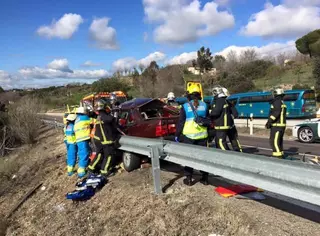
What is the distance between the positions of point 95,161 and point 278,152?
4.05 meters

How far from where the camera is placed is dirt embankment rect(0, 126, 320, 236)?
→ 3.81 m

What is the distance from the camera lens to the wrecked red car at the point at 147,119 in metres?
7.37

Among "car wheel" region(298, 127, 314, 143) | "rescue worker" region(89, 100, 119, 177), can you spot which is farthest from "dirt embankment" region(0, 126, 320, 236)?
"car wheel" region(298, 127, 314, 143)

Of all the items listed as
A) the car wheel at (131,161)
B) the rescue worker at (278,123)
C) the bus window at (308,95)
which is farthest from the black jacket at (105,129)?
the bus window at (308,95)

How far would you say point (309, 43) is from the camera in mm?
44438

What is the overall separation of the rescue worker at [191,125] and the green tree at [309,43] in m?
40.7

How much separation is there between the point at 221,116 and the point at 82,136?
136 inches

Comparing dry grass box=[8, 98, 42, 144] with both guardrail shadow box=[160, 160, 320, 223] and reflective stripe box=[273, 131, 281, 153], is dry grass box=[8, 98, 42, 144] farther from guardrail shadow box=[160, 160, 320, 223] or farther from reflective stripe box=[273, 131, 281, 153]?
reflective stripe box=[273, 131, 281, 153]

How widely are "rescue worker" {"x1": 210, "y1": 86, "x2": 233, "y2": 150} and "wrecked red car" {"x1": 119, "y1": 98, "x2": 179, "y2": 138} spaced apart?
1.08 metres

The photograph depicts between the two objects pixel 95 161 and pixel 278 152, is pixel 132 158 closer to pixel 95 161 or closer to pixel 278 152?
pixel 95 161

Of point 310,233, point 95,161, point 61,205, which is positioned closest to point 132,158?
point 95,161

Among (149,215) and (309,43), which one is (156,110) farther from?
(309,43)

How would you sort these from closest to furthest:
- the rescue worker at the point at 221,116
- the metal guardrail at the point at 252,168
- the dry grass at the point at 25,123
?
1. the metal guardrail at the point at 252,168
2. the rescue worker at the point at 221,116
3. the dry grass at the point at 25,123

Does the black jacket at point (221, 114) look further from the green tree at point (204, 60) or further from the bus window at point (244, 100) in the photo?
the green tree at point (204, 60)
